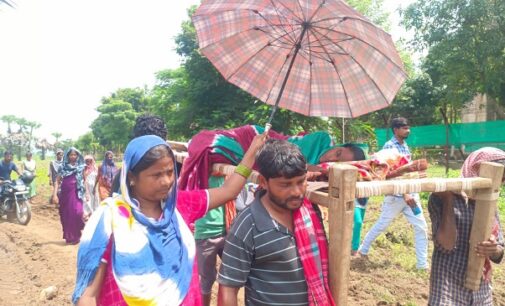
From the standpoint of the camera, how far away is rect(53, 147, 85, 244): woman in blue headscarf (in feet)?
23.9

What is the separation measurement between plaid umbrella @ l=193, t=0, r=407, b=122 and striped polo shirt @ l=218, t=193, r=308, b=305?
873mm

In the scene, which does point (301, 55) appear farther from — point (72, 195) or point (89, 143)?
point (89, 143)

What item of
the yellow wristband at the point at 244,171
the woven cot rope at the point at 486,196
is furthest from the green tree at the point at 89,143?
the woven cot rope at the point at 486,196

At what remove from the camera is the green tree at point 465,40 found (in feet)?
40.7

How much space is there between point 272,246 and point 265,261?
78mm

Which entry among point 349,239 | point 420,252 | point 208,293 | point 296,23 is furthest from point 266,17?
point 420,252

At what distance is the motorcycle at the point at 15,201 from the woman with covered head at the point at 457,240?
29.0 ft

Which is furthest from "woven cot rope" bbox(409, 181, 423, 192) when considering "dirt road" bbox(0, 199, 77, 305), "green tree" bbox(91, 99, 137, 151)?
"green tree" bbox(91, 99, 137, 151)

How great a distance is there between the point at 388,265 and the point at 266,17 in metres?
3.62

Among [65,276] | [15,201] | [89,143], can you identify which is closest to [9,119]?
[89,143]

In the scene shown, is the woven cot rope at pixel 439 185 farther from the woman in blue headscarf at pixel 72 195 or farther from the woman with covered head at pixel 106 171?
the woman in blue headscarf at pixel 72 195

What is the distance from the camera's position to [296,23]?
2525mm

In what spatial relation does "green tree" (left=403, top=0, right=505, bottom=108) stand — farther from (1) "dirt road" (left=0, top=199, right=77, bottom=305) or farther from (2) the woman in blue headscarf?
(1) "dirt road" (left=0, top=199, right=77, bottom=305)

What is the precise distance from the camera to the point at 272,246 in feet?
5.59
